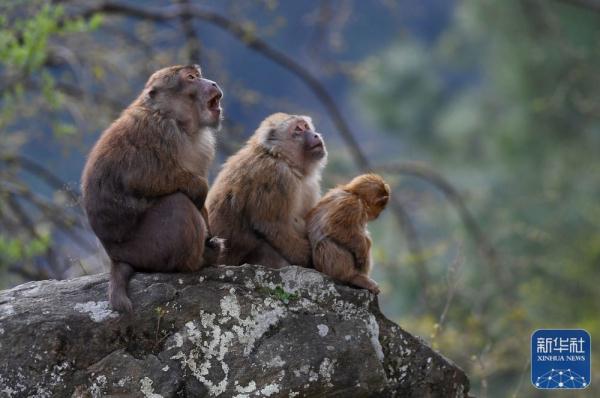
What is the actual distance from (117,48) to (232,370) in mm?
7124

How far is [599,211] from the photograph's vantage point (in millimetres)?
20453

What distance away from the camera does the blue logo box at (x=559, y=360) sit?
6496 mm

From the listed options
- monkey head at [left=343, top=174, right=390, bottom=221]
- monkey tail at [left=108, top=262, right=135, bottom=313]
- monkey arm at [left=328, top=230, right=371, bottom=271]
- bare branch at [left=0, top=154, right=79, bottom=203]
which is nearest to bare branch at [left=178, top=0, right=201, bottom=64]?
bare branch at [left=0, top=154, right=79, bottom=203]

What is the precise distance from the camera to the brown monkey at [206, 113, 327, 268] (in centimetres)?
663

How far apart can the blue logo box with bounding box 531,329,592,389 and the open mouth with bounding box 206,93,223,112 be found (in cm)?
241

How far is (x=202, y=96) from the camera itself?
21.2 ft

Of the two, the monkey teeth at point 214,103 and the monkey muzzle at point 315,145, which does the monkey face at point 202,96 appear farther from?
the monkey muzzle at point 315,145

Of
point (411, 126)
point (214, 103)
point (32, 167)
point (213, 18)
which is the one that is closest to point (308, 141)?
point (214, 103)

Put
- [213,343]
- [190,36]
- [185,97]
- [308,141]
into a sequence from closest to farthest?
1. [213,343]
2. [185,97]
3. [308,141]
4. [190,36]

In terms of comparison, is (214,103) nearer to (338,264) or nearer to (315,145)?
(315,145)

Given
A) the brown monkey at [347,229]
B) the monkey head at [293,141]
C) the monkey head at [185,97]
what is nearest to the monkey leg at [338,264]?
the brown monkey at [347,229]

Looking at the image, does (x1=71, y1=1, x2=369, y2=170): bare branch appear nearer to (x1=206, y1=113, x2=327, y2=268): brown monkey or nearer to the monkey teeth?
(x1=206, y1=113, x2=327, y2=268): brown monkey

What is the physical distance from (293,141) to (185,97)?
0.90 meters

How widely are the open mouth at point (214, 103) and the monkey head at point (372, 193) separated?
104 cm
